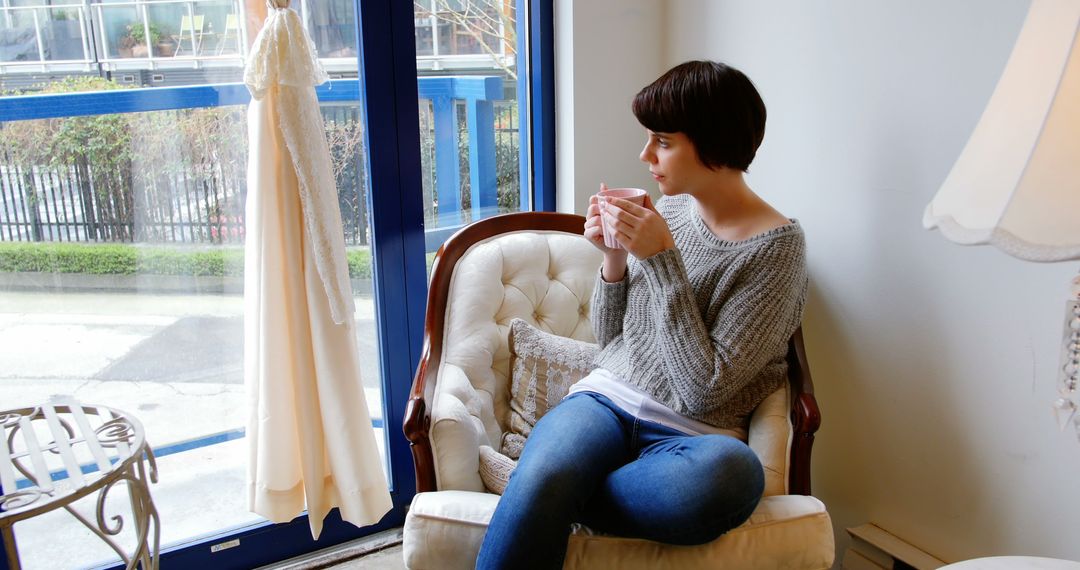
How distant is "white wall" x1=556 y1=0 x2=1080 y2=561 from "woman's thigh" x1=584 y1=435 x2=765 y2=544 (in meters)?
0.51

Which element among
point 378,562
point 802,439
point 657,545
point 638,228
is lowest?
point 378,562

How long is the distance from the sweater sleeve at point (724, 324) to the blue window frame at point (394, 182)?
2.49 ft

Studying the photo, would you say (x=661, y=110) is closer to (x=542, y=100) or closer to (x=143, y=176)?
(x=542, y=100)

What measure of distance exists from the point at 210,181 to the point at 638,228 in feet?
3.29

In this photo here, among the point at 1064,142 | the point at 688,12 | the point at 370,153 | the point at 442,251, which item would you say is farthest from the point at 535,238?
the point at 1064,142

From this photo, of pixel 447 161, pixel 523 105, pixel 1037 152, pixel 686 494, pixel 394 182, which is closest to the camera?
pixel 1037 152

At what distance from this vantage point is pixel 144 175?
1.78 meters

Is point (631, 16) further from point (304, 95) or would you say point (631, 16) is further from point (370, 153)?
point (304, 95)

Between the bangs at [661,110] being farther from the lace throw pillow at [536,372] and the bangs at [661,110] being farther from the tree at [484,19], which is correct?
the tree at [484,19]

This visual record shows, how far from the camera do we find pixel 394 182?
197 cm

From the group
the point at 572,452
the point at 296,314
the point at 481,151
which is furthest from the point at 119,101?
the point at 572,452

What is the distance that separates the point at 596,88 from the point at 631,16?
0.69 ft

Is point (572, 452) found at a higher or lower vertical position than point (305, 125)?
lower

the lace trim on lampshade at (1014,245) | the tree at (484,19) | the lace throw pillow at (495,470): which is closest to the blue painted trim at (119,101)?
the tree at (484,19)
